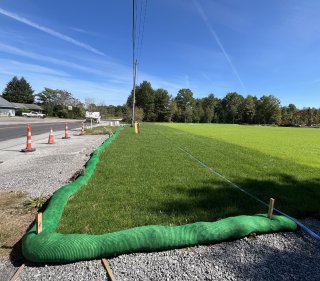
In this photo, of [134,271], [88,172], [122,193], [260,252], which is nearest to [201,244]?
[260,252]

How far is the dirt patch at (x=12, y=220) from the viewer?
137 inches

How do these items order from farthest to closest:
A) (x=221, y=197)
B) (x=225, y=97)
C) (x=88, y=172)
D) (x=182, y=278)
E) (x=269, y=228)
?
(x=225, y=97), (x=88, y=172), (x=221, y=197), (x=269, y=228), (x=182, y=278)

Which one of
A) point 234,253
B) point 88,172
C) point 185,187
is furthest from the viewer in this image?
point 88,172

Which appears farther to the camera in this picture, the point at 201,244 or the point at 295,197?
the point at 295,197

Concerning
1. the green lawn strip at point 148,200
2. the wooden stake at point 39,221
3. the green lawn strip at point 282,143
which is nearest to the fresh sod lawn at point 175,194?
the green lawn strip at point 148,200

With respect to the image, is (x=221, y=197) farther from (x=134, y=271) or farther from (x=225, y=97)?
(x=225, y=97)

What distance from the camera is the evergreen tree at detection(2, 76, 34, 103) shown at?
109 metres

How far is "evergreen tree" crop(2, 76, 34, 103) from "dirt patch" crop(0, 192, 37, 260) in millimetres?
117226

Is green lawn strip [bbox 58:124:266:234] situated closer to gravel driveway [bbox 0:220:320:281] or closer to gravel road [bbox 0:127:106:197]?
gravel driveway [bbox 0:220:320:281]

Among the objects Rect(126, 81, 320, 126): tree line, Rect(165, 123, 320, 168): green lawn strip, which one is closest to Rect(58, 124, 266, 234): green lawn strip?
Rect(165, 123, 320, 168): green lawn strip

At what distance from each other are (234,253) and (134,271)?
1207 mm

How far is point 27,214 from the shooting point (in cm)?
461

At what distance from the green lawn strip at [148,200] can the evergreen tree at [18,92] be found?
380 ft

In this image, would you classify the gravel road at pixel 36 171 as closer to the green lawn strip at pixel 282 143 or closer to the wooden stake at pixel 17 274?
the wooden stake at pixel 17 274
